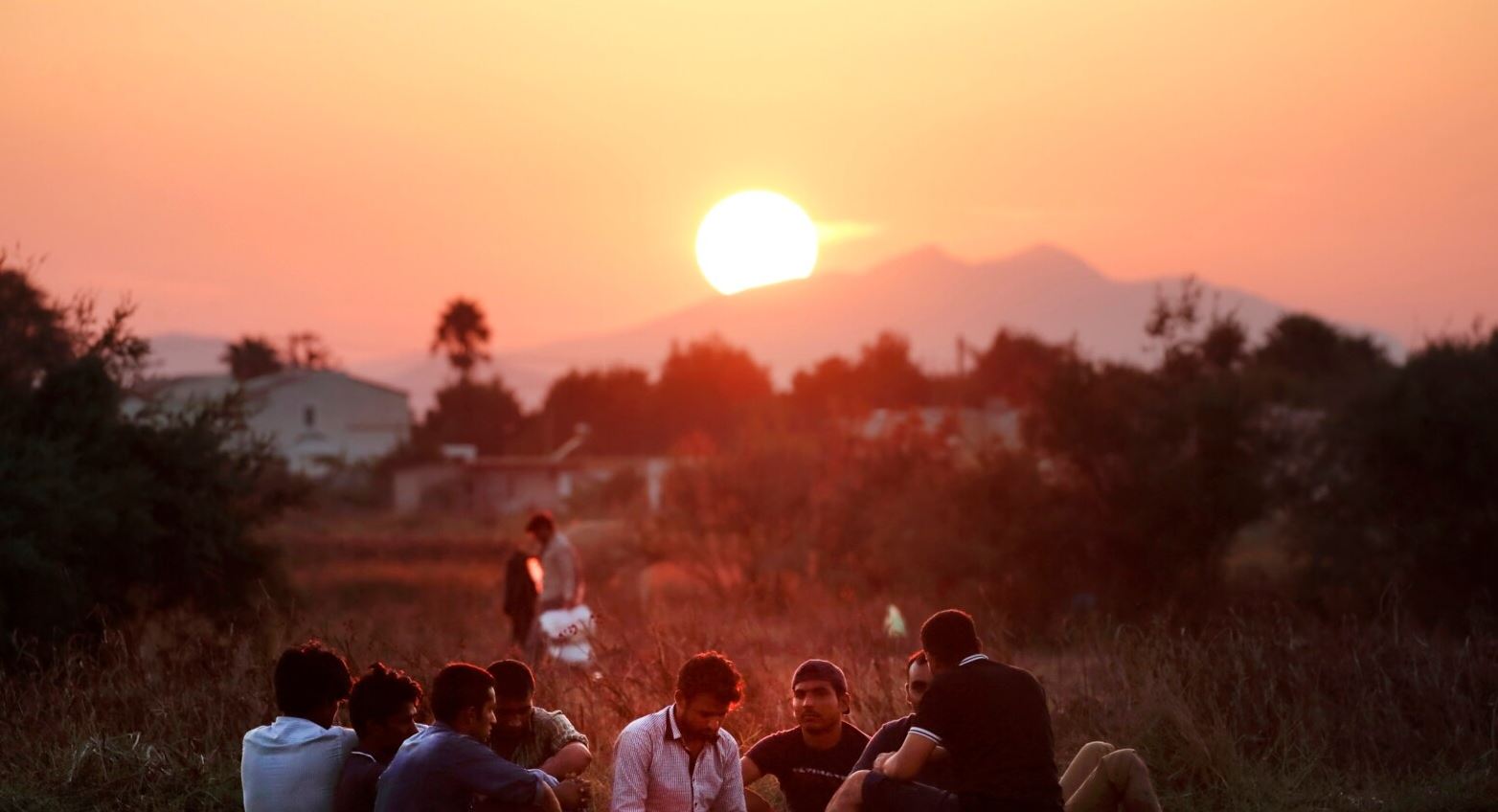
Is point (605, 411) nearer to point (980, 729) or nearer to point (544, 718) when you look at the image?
point (544, 718)

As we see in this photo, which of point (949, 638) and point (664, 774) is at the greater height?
point (949, 638)

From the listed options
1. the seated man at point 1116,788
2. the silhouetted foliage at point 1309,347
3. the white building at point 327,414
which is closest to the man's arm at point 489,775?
the seated man at point 1116,788

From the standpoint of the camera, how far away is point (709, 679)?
7.66 m

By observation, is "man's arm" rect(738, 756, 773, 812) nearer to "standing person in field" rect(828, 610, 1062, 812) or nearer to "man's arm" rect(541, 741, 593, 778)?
"man's arm" rect(541, 741, 593, 778)

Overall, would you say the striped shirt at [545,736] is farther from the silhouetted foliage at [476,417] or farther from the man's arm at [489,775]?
the silhouetted foliage at [476,417]

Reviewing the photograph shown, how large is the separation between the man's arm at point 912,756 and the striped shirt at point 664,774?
90cm

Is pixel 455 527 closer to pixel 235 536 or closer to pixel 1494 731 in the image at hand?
pixel 235 536

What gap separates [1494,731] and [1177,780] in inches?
103

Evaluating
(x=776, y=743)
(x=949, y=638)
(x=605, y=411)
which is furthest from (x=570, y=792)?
(x=605, y=411)

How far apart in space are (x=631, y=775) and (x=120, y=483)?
44.6 ft

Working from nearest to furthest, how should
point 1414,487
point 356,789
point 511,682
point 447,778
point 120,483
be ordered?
point 447,778, point 356,789, point 511,682, point 120,483, point 1414,487

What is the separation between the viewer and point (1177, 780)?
10422mm

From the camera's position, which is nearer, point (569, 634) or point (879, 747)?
point (879, 747)

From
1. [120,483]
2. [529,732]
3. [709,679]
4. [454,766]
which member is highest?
[120,483]
